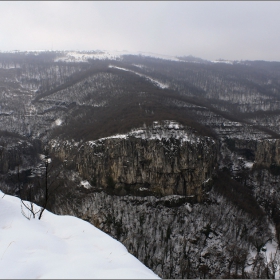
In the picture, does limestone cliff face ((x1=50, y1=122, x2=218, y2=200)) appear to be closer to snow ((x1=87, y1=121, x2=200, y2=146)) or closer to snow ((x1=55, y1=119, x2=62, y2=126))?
snow ((x1=87, y1=121, x2=200, y2=146))

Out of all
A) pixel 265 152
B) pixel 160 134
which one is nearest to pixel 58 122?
pixel 160 134

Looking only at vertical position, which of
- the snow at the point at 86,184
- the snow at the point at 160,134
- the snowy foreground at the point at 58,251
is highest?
the snowy foreground at the point at 58,251

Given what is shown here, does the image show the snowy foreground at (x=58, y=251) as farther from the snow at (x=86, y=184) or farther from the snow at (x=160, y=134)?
the snow at (x=160, y=134)

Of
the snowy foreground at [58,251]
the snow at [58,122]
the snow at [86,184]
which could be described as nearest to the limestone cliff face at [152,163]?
the snow at [86,184]

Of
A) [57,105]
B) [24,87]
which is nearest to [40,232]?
[57,105]

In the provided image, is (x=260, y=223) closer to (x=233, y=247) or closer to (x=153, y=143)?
(x=233, y=247)

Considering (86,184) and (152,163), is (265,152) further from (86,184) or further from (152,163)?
(86,184)
